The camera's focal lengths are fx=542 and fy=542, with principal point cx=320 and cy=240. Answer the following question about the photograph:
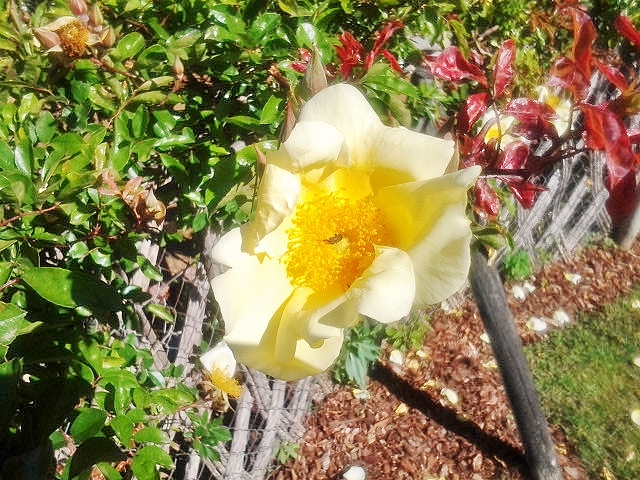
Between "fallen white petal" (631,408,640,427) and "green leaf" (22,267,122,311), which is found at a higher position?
"green leaf" (22,267,122,311)

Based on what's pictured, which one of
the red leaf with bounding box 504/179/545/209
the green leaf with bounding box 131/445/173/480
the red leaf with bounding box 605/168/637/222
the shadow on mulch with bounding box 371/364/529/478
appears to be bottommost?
the shadow on mulch with bounding box 371/364/529/478

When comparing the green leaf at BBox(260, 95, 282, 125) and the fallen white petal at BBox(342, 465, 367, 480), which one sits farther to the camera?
the fallen white petal at BBox(342, 465, 367, 480)

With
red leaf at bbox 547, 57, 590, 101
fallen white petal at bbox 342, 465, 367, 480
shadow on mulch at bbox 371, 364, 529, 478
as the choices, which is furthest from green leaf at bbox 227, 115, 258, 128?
shadow on mulch at bbox 371, 364, 529, 478

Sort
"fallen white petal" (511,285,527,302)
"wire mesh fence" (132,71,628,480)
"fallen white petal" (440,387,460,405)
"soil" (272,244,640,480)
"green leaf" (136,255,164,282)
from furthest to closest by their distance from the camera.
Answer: "fallen white petal" (511,285,527,302)
"fallen white petal" (440,387,460,405)
"soil" (272,244,640,480)
"wire mesh fence" (132,71,628,480)
"green leaf" (136,255,164,282)

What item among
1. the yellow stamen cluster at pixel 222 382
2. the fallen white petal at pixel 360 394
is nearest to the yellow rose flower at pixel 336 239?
the yellow stamen cluster at pixel 222 382

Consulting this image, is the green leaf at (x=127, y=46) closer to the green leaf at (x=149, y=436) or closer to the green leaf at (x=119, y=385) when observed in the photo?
the green leaf at (x=119, y=385)

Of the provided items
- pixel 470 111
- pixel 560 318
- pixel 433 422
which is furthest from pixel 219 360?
pixel 560 318

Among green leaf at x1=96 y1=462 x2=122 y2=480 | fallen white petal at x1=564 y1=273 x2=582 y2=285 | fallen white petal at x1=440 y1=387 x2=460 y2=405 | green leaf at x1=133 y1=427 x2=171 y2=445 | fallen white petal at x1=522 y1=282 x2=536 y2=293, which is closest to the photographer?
green leaf at x1=96 y1=462 x2=122 y2=480

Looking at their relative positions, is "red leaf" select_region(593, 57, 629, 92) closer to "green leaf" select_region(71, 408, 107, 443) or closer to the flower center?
the flower center

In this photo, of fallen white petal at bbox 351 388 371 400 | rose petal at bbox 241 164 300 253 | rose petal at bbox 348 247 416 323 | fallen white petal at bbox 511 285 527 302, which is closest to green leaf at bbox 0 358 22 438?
rose petal at bbox 241 164 300 253
